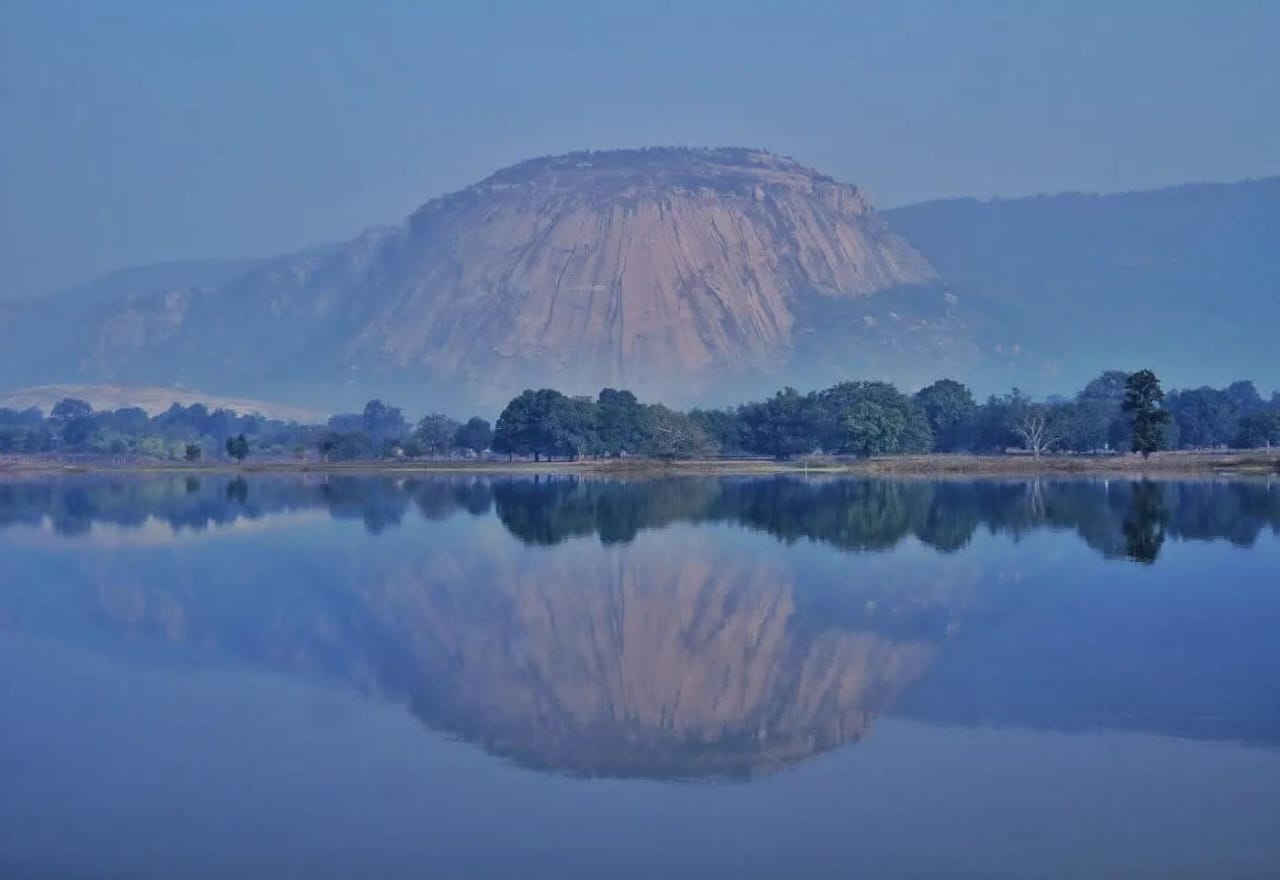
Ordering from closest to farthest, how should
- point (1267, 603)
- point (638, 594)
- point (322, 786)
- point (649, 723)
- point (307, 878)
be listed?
point (307, 878)
point (322, 786)
point (649, 723)
point (1267, 603)
point (638, 594)

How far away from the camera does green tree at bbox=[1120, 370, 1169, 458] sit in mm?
81500

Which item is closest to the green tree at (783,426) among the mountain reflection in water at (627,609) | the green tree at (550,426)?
the green tree at (550,426)

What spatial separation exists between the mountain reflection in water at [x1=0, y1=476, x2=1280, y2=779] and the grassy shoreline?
26.1m

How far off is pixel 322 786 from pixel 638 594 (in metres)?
14.9

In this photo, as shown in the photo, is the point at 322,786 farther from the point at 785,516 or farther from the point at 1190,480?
the point at 1190,480

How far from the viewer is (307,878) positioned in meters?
12.3

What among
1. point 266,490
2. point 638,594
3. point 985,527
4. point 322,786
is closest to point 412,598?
point 638,594

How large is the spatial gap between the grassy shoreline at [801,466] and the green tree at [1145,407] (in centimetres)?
145

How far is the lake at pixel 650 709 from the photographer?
13.1 m

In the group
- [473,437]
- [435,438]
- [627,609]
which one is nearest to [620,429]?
[435,438]

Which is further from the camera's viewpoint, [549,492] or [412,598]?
[549,492]

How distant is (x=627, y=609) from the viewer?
27625 mm

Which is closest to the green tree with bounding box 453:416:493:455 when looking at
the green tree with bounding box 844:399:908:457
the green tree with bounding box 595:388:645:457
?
the green tree with bounding box 595:388:645:457

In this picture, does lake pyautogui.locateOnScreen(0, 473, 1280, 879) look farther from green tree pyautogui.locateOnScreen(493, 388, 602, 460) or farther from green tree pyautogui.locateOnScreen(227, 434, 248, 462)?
green tree pyautogui.locateOnScreen(227, 434, 248, 462)
